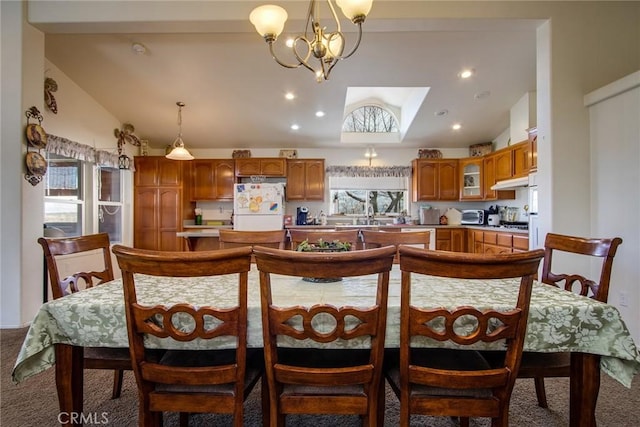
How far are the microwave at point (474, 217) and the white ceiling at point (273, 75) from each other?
54.3 inches

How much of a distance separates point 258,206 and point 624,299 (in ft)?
14.0

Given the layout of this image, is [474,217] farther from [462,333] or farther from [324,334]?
[324,334]

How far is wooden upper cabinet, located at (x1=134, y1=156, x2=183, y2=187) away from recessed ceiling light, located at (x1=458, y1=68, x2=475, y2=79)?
4663mm

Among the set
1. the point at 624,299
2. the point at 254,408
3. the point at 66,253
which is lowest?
the point at 254,408

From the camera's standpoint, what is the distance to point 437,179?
220 inches

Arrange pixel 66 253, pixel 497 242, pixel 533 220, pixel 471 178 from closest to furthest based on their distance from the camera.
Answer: pixel 66 253 < pixel 533 220 < pixel 497 242 < pixel 471 178

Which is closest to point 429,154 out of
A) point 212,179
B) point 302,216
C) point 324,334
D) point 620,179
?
point 302,216

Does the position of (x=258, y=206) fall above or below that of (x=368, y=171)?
below

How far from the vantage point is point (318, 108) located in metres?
4.57

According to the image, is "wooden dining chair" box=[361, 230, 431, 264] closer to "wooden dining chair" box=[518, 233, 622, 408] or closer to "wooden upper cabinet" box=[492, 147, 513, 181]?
"wooden dining chair" box=[518, 233, 622, 408]

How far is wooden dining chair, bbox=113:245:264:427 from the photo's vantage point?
95 centimetres

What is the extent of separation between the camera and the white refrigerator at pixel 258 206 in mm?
4875

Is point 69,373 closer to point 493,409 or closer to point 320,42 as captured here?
point 493,409

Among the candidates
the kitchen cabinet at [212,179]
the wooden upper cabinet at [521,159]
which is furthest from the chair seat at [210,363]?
the kitchen cabinet at [212,179]
